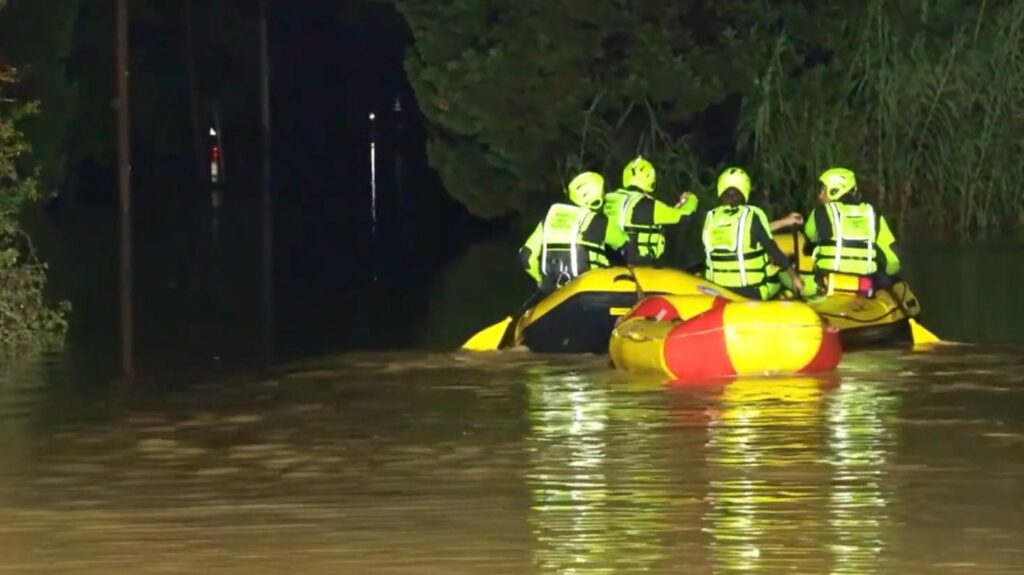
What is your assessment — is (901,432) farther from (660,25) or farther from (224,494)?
(660,25)

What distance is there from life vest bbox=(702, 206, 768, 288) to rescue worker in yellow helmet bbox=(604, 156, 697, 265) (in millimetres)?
737

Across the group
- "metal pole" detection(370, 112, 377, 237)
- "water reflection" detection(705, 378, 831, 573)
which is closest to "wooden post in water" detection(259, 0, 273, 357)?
"metal pole" detection(370, 112, 377, 237)

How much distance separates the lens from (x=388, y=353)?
21.0 metres

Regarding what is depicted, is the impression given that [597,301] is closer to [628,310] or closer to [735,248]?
[628,310]

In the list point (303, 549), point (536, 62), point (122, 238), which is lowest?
point (303, 549)

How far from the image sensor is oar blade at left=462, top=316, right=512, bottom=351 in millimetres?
20734

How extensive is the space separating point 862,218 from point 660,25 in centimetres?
1817

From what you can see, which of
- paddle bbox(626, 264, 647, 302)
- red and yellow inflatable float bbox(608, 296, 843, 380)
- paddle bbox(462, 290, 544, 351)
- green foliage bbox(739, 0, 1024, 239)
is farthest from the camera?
green foliage bbox(739, 0, 1024, 239)

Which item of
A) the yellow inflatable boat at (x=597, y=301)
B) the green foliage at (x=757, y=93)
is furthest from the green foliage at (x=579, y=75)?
the yellow inflatable boat at (x=597, y=301)

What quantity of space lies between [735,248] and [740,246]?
0.05 metres

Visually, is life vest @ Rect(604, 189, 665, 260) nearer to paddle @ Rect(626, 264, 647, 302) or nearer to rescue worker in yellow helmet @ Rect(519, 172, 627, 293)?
rescue worker in yellow helmet @ Rect(519, 172, 627, 293)

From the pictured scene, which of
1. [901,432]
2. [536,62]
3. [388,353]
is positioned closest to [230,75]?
[536,62]

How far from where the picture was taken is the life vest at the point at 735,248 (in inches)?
780

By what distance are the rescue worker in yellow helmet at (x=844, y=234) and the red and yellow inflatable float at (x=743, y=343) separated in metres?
2.10
